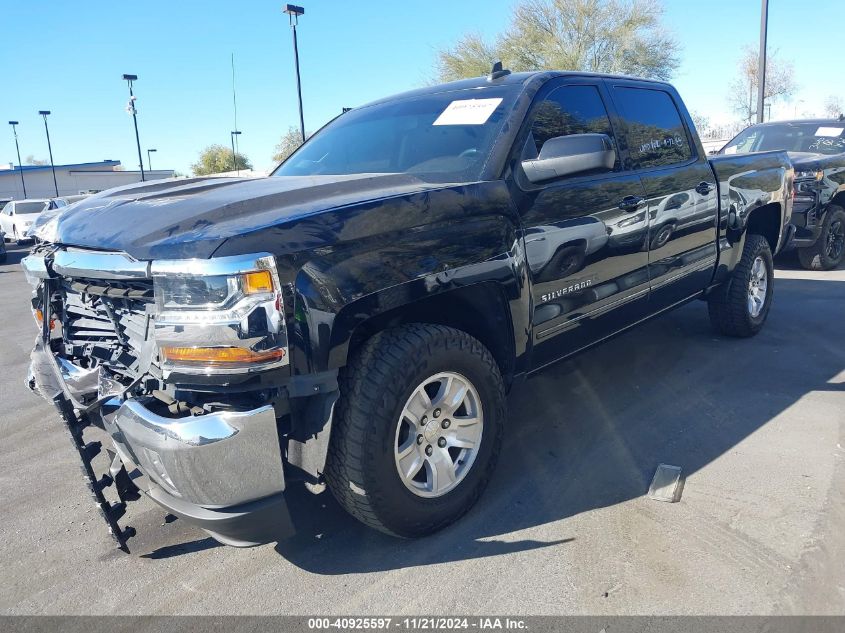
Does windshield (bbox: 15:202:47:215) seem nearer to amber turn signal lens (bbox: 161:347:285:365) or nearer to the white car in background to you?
the white car in background

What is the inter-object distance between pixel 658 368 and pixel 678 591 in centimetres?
263

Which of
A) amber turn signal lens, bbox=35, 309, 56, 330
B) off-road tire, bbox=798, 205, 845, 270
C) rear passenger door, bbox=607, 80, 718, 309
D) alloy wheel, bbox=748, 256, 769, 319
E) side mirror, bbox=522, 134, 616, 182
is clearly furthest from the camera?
off-road tire, bbox=798, 205, 845, 270

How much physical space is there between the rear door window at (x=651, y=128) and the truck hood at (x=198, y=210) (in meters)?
1.71

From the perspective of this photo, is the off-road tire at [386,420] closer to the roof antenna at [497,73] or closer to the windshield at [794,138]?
the roof antenna at [497,73]

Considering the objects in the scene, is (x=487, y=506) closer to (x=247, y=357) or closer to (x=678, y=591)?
(x=678, y=591)

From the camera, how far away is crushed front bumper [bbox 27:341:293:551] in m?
2.12

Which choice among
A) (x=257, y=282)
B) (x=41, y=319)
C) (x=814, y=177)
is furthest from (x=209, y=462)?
(x=814, y=177)

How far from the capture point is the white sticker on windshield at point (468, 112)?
332 cm

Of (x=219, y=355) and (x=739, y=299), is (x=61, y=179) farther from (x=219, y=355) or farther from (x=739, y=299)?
(x=219, y=355)

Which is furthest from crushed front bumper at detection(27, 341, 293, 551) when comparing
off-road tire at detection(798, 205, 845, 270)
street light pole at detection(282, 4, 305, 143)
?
street light pole at detection(282, 4, 305, 143)

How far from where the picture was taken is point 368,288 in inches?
93.4

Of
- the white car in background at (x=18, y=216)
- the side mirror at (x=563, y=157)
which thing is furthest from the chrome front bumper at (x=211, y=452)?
the white car in background at (x=18, y=216)

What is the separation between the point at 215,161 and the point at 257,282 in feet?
198

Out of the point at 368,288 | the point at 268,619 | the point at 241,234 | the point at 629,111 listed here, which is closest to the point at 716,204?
the point at 629,111
